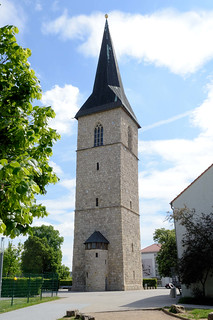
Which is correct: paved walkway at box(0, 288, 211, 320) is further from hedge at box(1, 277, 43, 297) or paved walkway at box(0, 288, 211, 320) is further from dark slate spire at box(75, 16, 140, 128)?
dark slate spire at box(75, 16, 140, 128)

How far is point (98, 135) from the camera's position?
114 ft

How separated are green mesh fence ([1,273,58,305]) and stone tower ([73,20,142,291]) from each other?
331 inches

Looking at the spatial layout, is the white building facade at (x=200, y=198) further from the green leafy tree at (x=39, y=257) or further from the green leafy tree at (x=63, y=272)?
the green leafy tree at (x=63, y=272)

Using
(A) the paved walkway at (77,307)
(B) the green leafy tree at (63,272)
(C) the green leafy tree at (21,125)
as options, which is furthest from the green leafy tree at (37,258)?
(C) the green leafy tree at (21,125)

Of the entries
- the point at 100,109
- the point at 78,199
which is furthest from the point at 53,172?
the point at 100,109

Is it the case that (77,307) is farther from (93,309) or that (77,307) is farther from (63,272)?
(63,272)

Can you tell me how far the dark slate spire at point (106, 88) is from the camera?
35.2 metres

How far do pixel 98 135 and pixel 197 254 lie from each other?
22366 mm

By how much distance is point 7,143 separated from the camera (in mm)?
5613

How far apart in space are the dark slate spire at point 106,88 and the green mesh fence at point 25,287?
823 inches

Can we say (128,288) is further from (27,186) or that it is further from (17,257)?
(27,186)

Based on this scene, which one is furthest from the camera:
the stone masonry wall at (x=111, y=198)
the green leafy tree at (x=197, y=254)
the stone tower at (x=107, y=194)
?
the stone masonry wall at (x=111, y=198)

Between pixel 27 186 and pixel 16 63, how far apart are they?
351cm

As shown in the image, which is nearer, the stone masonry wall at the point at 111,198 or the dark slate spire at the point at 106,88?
the stone masonry wall at the point at 111,198
